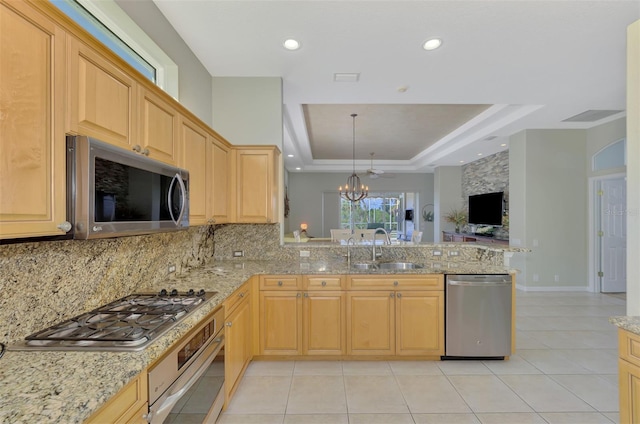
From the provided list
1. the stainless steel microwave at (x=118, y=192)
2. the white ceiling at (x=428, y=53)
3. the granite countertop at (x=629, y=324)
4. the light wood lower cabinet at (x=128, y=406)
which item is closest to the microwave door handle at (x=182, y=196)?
the stainless steel microwave at (x=118, y=192)

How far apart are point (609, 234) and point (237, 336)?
20.9ft

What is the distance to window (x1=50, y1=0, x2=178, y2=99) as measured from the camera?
1.70 m

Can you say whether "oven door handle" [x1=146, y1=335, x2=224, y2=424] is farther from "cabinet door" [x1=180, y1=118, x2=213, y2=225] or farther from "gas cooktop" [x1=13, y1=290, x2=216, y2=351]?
"cabinet door" [x1=180, y1=118, x2=213, y2=225]

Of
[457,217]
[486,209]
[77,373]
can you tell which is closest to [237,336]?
[77,373]

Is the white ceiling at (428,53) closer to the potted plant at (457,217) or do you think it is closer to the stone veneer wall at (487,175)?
the stone veneer wall at (487,175)

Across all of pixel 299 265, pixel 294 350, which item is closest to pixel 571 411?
pixel 294 350

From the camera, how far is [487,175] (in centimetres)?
723

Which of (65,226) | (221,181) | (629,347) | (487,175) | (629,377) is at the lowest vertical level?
(629,377)

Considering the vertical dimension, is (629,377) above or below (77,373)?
below

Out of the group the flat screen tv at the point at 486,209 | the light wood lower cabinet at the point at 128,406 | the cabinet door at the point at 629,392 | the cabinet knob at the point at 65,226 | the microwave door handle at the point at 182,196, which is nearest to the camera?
the light wood lower cabinet at the point at 128,406

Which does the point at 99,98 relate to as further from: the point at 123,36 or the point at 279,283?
the point at 279,283

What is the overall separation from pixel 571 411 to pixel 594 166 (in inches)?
185

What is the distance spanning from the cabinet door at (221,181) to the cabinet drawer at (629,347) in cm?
285

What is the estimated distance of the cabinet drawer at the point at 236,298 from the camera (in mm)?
2055
